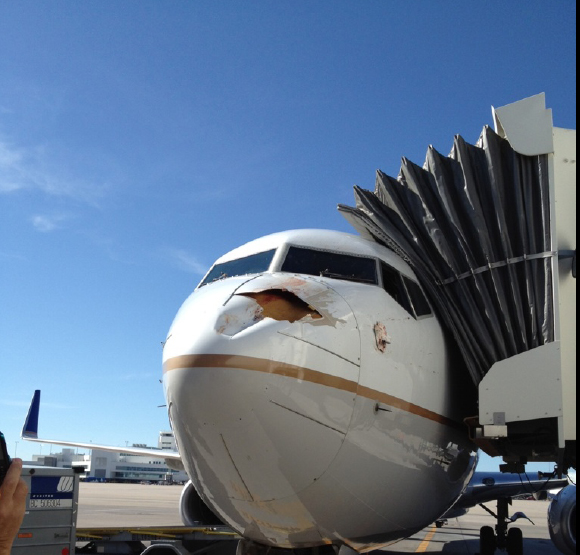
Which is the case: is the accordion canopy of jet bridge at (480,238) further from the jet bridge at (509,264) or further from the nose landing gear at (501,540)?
the nose landing gear at (501,540)

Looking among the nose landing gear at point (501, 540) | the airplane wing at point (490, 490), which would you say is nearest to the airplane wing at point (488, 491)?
the airplane wing at point (490, 490)

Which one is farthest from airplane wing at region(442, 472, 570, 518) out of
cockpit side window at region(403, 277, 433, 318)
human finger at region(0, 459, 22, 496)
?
human finger at region(0, 459, 22, 496)

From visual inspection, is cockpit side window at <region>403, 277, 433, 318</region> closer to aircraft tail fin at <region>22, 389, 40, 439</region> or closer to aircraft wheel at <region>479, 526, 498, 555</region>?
aircraft wheel at <region>479, 526, 498, 555</region>

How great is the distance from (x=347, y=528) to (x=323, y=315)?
6.60 ft

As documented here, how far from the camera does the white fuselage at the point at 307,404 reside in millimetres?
5145

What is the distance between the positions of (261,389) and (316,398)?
1.58ft

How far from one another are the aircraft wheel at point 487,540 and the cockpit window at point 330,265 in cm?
818

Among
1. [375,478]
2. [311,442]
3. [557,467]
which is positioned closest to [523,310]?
[557,467]

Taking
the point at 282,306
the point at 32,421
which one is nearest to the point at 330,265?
the point at 282,306

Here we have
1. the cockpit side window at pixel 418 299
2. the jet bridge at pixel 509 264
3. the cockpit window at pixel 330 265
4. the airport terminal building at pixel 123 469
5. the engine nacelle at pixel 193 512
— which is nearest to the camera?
the jet bridge at pixel 509 264

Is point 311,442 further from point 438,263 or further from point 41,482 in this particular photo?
point 41,482

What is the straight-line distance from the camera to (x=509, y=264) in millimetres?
7285

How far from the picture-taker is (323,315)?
562cm

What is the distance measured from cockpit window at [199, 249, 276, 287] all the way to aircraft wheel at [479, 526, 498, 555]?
8370 mm
